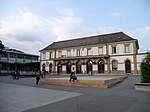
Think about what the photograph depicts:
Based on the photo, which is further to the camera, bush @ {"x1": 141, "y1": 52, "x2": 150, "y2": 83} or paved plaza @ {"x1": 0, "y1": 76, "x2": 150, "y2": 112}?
bush @ {"x1": 141, "y1": 52, "x2": 150, "y2": 83}

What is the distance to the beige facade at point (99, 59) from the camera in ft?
115

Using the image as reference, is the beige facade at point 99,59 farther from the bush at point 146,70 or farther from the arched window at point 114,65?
the bush at point 146,70

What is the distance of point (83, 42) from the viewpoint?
44.8m

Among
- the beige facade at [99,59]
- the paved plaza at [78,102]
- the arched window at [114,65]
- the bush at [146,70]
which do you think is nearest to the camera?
the paved plaza at [78,102]

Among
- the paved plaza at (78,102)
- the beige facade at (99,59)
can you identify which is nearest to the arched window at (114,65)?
the beige facade at (99,59)

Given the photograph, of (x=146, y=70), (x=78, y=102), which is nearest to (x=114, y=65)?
(x=146, y=70)

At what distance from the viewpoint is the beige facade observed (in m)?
35.1

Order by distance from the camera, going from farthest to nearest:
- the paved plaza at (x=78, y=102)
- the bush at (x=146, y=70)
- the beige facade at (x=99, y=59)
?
1. the beige facade at (x=99, y=59)
2. the bush at (x=146, y=70)
3. the paved plaza at (x=78, y=102)

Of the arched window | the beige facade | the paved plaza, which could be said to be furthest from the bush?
the arched window

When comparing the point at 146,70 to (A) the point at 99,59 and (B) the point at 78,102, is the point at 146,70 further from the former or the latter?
(A) the point at 99,59

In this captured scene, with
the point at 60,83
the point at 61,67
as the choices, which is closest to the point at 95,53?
the point at 61,67

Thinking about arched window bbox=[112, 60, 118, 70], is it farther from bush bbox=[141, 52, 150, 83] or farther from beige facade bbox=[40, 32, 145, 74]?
bush bbox=[141, 52, 150, 83]

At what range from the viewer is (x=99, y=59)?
38.7 metres

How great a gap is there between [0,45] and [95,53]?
74.9ft
